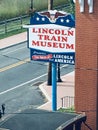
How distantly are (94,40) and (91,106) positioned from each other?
2.98 m

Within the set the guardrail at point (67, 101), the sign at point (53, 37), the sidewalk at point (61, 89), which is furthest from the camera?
the sidewalk at point (61, 89)

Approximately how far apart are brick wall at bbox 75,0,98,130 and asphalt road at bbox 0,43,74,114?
16.9ft

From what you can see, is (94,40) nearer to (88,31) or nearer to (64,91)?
(88,31)

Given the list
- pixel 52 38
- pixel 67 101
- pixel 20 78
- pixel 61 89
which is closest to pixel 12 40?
pixel 20 78

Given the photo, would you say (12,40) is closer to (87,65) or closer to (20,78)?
(20,78)

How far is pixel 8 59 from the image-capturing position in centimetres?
4309

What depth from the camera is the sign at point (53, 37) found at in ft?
86.9

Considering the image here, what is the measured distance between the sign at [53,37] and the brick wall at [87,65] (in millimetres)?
1388

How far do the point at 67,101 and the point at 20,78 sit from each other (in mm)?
5913

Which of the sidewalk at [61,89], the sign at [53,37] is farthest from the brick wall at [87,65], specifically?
the sidewalk at [61,89]

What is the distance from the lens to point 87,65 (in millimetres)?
25031

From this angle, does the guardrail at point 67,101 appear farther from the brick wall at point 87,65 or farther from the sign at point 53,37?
the brick wall at point 87,65

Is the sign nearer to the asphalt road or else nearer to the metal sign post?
the metal sign post

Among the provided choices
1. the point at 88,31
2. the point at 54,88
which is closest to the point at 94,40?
the point at 88,31
